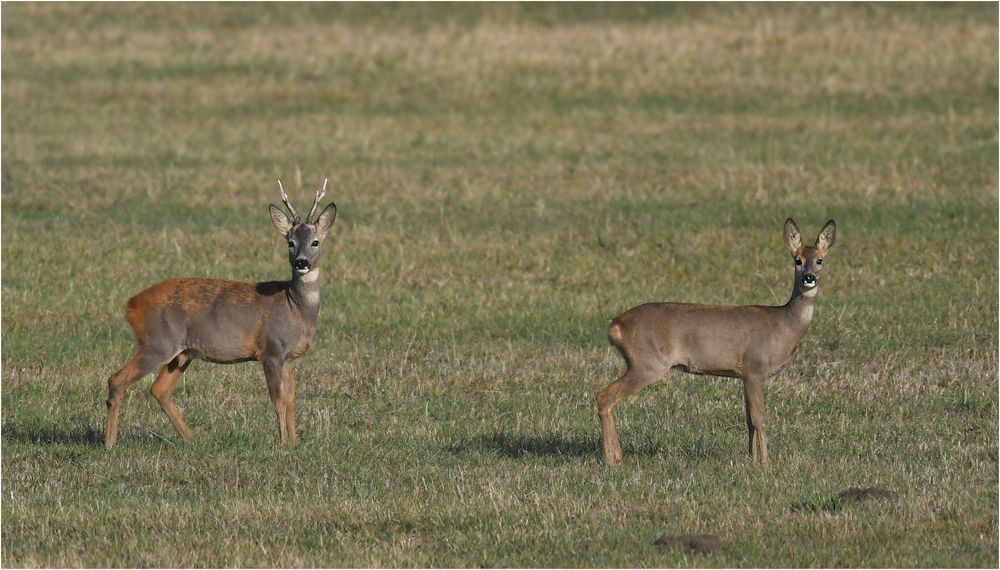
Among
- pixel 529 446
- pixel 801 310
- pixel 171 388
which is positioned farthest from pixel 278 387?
pixel 801 310

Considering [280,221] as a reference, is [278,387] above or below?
below

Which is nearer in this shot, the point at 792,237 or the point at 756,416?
the point at 756,416

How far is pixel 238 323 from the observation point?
11047 millimetres

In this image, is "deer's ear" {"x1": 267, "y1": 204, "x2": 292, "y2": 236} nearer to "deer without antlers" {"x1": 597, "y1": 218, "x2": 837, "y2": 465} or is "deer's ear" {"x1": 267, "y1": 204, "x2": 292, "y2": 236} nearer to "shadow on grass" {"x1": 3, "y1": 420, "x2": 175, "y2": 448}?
"shadow on grass" {"x1": 3, "y1": 420, "x2": 175, "y2": 448}

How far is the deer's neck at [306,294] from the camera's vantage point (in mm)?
11156

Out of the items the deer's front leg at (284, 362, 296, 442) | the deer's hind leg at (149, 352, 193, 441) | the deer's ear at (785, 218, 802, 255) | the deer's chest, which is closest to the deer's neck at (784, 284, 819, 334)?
the deer's ear at (785, 218, 802, 255)

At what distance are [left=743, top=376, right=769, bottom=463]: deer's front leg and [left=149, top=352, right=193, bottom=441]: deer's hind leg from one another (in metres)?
3.72

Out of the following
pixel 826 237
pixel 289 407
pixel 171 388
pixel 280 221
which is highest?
pixel 280 221

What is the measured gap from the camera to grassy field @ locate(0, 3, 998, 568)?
9.13 m

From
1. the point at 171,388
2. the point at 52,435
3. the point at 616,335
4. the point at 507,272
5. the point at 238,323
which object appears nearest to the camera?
the point at 616,335

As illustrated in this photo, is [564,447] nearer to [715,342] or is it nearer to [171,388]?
[715,342]

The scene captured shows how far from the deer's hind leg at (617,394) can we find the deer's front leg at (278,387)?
2.12 meters

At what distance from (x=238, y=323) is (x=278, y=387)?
517mm

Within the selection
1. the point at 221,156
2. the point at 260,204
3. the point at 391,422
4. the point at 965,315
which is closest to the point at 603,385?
the point at 391,422
